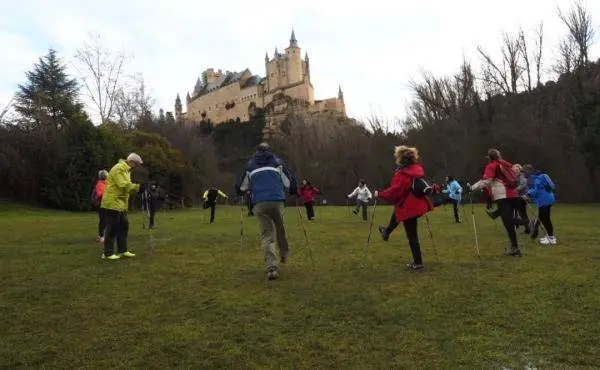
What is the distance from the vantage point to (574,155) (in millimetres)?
45594

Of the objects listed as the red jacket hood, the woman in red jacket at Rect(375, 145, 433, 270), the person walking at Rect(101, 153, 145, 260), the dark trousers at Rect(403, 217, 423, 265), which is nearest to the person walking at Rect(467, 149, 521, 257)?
the red jacket hood

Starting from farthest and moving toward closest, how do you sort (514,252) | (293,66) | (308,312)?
(293,66), (514,252), (308,312)

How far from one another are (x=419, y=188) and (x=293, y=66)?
115 metres

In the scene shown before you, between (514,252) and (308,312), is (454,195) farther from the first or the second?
(308,312)

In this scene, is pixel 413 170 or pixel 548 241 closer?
pixel 413 170

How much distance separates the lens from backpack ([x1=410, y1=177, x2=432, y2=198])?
920 centimetres

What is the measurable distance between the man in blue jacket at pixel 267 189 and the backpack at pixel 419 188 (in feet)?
6.99

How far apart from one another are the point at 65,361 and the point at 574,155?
48593 millimetres

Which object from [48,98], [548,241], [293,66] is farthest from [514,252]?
[293,66]

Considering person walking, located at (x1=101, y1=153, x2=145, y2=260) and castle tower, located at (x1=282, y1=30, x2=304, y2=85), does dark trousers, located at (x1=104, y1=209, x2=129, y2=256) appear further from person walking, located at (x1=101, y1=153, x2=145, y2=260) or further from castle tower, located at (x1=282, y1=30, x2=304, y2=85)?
castle tower, located at (x1=282, y1=30, x2=304, y2=85)

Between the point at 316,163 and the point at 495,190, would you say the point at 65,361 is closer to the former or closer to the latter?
the point at 495,190

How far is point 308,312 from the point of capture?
6555 mm

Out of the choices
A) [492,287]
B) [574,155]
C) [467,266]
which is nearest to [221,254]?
[467,266]

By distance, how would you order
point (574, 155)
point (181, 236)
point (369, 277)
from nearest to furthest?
point (369, 277) < point (181, 236) < point (574, 155)
